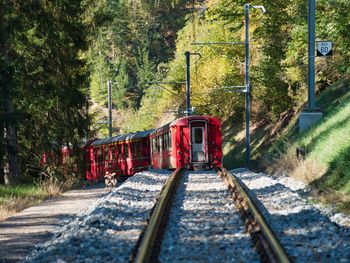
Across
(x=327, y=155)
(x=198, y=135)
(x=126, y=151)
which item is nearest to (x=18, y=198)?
(x=327, y=155)

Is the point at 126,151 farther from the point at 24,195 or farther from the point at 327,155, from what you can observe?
the point at 327,155

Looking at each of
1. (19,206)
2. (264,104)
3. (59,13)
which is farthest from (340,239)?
(264,104)

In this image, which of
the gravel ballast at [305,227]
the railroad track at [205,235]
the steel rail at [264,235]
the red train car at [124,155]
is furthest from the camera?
the red train car at [124,155]

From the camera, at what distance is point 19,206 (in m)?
16.3

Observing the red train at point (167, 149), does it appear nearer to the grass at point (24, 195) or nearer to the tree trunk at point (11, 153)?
the grass at point (24, 195)

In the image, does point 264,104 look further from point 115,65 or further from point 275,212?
point 115,65

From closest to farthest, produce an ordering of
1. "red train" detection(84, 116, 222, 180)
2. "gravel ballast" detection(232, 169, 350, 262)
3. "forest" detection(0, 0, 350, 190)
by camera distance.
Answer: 1. "gravel ballast" detection(232, 169, 350, 262)
2. "forest" detection(0, 0, 350, 190)
3. "red train" detection(84, 116, 222, 180)

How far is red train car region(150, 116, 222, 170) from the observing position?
27562 millimetres

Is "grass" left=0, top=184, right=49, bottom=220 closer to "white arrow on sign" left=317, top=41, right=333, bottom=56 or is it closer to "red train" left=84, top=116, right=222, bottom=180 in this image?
"red train" left=84, top=116, right=222, bottom=180

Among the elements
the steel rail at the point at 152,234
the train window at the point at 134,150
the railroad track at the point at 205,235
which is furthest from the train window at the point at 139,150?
the steel rail at the point at 152,234

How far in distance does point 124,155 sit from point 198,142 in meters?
6.71

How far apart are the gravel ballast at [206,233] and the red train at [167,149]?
481 inches

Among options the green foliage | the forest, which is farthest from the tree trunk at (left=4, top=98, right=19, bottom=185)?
the green foliage

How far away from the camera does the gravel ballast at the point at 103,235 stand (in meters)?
8.02
